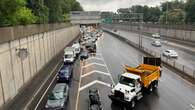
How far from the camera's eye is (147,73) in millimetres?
26906

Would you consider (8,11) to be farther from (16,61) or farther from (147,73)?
(147,73)

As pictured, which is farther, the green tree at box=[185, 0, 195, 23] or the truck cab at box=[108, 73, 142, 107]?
the green tree at box=[185, 0, 195, 23]

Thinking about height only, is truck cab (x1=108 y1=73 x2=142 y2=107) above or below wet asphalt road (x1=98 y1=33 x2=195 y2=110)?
above

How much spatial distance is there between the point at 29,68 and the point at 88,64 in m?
14.2

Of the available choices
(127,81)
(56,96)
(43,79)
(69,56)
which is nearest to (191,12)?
(69,56)

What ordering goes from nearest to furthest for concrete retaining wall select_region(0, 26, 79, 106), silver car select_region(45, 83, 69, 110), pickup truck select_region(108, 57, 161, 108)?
silver car select_region(45, 83, 69, 110) < pickup truck select_region(108, 57, 161, 108) < concrete retaining wall select_region(0, 26, 79, 106)

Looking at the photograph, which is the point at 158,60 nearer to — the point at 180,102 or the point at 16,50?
the point at 180,102

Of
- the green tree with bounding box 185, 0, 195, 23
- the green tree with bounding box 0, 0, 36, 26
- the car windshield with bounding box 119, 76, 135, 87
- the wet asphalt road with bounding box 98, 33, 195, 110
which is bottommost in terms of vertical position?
the wet asphalt road with bounding box 98, 33, 195, 110

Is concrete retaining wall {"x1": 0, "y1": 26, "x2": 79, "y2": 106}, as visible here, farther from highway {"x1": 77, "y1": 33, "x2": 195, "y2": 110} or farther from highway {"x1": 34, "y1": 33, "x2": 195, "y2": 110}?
highway {"x1": 77, "y1": 33, "x2": 195, "y2": 110}

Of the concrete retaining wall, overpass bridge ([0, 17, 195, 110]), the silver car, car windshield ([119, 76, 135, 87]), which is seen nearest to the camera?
the silver car

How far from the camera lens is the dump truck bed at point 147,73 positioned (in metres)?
25.5

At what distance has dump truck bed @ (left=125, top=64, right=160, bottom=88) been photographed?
83.8 ft

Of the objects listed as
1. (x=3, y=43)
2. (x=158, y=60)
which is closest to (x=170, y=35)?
(x=158, y=60)

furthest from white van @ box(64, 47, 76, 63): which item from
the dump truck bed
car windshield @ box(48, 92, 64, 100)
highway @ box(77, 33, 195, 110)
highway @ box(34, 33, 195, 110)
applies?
car windshield @ box(48, 92, 64, 100)
